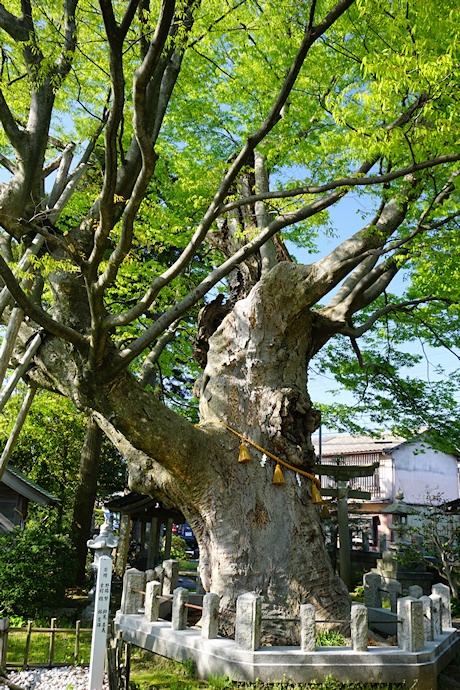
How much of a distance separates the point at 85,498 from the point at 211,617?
6984 mm

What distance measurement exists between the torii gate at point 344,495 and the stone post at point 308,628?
8.47 metres

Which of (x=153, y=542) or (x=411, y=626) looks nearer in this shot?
(x=411, y=626)

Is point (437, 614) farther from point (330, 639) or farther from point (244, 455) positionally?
point (244, 455)

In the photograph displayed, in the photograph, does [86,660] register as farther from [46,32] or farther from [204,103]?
[204,103]

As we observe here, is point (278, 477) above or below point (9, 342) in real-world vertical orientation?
below

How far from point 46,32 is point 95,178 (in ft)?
19.8

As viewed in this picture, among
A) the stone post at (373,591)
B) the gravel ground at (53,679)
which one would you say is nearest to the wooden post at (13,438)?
the gravel ground at (53,679)

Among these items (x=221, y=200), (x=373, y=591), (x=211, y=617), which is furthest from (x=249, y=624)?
(x=221, y=200)

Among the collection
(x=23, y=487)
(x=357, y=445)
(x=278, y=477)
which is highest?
(x=357, y=445)

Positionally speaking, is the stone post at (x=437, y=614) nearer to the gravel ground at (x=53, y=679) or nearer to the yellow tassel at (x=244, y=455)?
the yellow tassel at (x=244, y=455)

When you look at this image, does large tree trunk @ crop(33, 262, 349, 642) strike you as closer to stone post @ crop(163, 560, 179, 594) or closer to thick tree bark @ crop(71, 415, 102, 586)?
stone post @ crop(163, 560, 179, 594)

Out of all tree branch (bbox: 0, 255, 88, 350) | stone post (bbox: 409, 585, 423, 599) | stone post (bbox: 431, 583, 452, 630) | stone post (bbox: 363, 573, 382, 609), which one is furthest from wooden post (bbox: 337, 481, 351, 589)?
tree branch (bbox: 0, 255, 88, 350)

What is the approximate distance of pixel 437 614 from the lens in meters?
8.23

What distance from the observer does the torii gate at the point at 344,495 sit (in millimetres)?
14930
